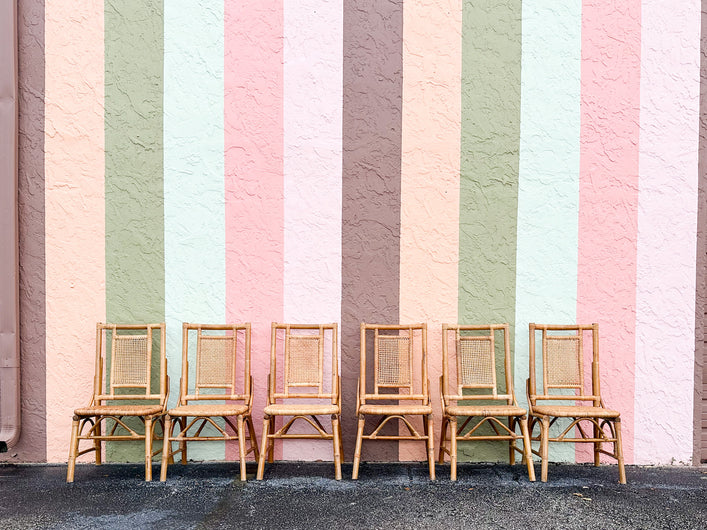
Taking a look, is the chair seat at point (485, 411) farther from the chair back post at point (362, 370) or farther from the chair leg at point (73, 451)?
the chair leg at point (73, 451)

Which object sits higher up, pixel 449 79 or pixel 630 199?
pixel 449 79

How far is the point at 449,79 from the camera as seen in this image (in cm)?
421

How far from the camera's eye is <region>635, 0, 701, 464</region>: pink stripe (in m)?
4.18

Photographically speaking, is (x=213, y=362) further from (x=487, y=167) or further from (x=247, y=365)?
(x=487, y=167)

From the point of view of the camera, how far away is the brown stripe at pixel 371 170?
420 cm

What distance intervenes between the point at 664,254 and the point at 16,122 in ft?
16.0

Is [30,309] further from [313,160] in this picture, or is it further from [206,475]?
[313,160]

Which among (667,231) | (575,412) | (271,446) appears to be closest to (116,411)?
(271,446)

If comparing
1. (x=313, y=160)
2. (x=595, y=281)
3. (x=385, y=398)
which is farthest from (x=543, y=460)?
(x=313, y=160)

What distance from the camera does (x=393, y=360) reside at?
4105 millimetres

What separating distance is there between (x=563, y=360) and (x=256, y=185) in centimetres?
258

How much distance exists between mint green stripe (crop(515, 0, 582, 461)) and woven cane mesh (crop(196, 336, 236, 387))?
2.11m

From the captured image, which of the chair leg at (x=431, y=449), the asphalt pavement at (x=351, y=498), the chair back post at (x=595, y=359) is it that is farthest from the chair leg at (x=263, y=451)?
the chair back post at (x=595, y=359)

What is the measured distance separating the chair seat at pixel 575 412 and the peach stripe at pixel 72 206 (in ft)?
10.6
